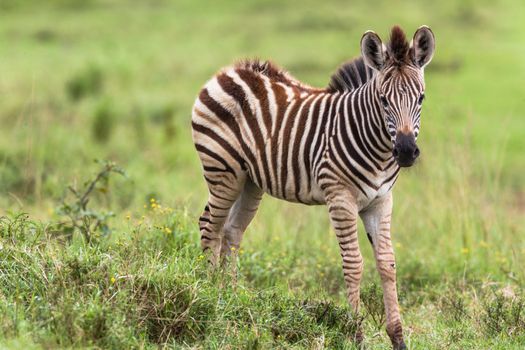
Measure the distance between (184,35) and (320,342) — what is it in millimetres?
19623

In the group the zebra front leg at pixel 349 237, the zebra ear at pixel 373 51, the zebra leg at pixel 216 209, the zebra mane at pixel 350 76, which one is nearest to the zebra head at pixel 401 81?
the zebra ear at pixel 373 51

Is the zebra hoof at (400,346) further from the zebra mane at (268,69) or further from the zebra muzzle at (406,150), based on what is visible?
the zebra mane at (268,69)

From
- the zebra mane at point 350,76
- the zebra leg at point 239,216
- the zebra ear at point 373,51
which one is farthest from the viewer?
the zebra leg at point 239,216

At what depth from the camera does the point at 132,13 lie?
85.0 feet

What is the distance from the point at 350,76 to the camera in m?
6.22

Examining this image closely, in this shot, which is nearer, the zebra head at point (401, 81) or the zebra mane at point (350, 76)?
the zebra head at point (401, 81)

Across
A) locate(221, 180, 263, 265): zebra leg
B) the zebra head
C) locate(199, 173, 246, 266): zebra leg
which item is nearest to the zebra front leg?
the zebra head

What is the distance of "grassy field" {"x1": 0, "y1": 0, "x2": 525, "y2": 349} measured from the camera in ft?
17.5

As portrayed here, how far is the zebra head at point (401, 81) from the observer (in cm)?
524

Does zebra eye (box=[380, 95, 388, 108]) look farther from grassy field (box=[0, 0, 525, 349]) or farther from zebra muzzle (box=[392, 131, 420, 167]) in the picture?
grassy field (box=[0, 0, 525, 349])

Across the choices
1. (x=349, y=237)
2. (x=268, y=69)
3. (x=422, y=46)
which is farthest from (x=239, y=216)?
(x=422, y=46)

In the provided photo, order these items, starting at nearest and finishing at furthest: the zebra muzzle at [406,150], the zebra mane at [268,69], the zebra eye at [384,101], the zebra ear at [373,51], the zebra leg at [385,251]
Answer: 1. the zebra muzzle at [406,150]
2. the zebra eye at [384,101]
3. the zebra ear at [373,51]
4. the zebra leg at [385,251]
5. the zebra mane at [268,69]

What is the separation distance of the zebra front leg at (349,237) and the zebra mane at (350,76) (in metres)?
0.94

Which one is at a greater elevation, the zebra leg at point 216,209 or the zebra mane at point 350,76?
the zebra mane at point 350,76
